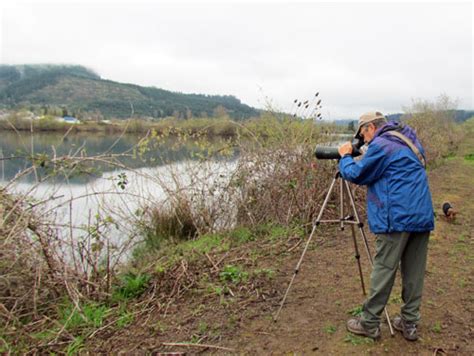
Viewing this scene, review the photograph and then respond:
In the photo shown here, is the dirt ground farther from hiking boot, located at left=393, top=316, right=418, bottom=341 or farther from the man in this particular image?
the man

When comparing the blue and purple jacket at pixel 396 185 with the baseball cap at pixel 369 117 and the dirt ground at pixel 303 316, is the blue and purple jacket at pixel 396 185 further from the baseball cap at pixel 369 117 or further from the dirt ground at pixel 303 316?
the dirt ground at pixel 303 316

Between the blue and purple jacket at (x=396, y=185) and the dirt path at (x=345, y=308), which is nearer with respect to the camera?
the blue and purple jacket at (x=396, y=185)

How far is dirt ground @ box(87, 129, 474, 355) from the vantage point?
2.81m

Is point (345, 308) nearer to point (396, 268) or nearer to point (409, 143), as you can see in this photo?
point (396, 268)

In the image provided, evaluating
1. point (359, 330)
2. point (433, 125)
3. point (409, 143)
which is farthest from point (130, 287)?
point (433, 125)

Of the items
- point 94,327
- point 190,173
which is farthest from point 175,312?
point 190,173

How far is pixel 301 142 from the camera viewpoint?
656cm

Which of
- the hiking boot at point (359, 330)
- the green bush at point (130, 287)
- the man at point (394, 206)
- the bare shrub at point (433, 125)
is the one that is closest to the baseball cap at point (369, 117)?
the man at point (394, 206)

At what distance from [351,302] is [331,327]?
560 millimetres

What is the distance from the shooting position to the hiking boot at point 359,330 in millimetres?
2777

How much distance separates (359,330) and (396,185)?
134 centimetres

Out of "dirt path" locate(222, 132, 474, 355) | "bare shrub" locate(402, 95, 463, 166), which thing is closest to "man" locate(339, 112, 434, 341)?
"dirt path" locate(222, 132, 474, 355)

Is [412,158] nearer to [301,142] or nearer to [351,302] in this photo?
[351,302]

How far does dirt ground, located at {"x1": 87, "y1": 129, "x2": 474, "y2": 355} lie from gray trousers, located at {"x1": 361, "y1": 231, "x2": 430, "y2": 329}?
0.28 meters
